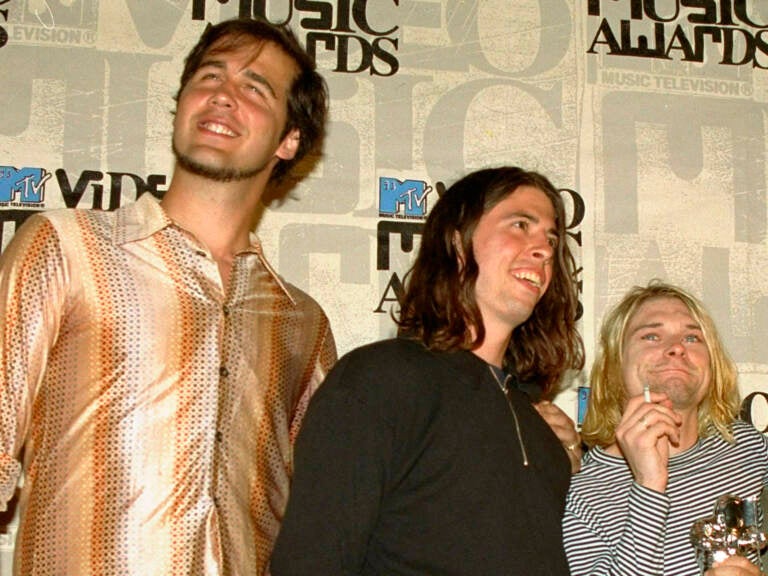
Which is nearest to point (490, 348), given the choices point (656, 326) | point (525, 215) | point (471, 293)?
point (471, 293)

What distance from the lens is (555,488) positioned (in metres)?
1.62

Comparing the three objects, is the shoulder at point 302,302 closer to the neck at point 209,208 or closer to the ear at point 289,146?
the neck at point 209,208

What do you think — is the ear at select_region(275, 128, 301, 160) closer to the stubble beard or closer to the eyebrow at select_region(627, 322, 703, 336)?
the stubble beard

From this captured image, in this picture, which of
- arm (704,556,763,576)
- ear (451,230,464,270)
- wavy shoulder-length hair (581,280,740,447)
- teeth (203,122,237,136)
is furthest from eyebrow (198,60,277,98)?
arm (704,556,763,576)

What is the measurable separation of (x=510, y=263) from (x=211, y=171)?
52cm

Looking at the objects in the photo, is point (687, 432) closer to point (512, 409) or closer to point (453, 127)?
point (512, 409)

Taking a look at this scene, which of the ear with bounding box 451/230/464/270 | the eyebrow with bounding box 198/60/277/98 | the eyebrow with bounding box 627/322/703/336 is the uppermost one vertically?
the eyebrow with bounding box 198/60/277/98

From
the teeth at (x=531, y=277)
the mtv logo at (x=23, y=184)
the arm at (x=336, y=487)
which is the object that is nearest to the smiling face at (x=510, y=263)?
the teeth at (x=531, y=277)

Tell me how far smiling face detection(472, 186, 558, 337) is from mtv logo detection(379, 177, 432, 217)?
64cm

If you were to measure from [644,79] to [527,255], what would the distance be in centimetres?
107

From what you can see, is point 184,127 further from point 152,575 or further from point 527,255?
point 152,575

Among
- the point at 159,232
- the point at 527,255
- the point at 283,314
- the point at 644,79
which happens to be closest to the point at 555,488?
the point at 527,255

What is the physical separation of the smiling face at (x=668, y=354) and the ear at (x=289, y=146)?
739 mm

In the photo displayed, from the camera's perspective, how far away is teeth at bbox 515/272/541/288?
1648 millimetres
